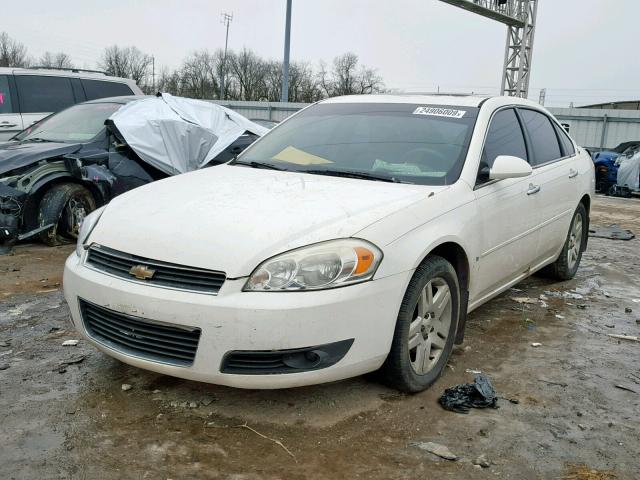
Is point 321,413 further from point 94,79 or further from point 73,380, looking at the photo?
point 94,79

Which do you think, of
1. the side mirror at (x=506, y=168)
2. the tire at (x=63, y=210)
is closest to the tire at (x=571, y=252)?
the side mirror at (x=506, y=168)

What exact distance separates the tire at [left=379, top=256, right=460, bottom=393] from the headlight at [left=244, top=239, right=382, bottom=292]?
35cm

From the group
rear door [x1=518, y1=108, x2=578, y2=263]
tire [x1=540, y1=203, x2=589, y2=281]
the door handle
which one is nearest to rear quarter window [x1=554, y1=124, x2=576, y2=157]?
rear door [x1=518, y1=108, x2=578, y2=263]

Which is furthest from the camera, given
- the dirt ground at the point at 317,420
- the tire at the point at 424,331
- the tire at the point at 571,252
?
the tire at the point at 571,252

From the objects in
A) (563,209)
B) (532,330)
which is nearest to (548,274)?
(563,209)

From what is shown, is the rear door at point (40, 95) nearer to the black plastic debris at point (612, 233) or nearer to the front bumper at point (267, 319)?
the front bumper at point (267, 319)

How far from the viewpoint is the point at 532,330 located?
4281 mm

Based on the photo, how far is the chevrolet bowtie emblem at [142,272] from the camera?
2.68m

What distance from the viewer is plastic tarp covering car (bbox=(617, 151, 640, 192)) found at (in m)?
14.9

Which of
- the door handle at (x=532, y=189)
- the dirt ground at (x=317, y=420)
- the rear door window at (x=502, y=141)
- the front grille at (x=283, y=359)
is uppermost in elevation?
the rear door window at (x=502, y=141)

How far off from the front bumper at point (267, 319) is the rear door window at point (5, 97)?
711cm

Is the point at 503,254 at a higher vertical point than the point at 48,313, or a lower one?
higher

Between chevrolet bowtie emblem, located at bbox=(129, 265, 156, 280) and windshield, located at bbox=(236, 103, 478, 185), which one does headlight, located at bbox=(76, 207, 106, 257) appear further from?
windshield, located at bbox=(236, 103, 478, 185)

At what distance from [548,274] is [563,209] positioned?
0.86 m
